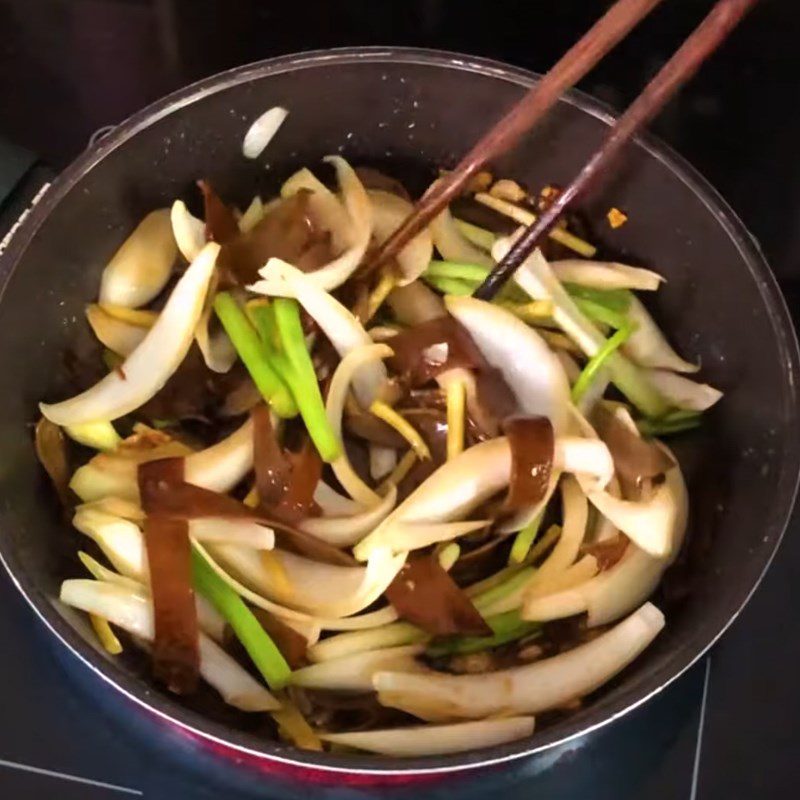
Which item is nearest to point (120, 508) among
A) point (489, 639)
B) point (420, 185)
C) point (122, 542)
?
point (122, 542)

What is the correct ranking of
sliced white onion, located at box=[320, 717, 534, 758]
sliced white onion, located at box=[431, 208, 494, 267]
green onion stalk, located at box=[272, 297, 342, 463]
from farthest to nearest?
sliced white onion, located at box=[431, 208, 494, 267]
green onion stalk, located at box=[272, 297, 342, 463]
sliced white onion, located at box=[320, 717, 534, 758]

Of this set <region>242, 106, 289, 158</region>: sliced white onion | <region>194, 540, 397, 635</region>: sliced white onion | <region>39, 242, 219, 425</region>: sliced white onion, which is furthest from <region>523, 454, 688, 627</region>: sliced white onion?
<region>242, 106, 289, 158</region>: sliced white onion

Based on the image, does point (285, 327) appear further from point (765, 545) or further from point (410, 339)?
point (765, 545)

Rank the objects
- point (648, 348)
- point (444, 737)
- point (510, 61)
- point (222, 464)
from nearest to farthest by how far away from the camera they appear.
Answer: point (444, 737), point (222, 464), point (648, 348), point (510, 61)

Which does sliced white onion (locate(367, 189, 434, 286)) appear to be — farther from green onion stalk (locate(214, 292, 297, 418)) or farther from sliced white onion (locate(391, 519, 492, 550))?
sliced white onion (locate(391, 519, 492, 550))

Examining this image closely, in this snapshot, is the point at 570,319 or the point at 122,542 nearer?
the point at 122,542

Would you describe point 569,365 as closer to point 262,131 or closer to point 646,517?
point 646,517
